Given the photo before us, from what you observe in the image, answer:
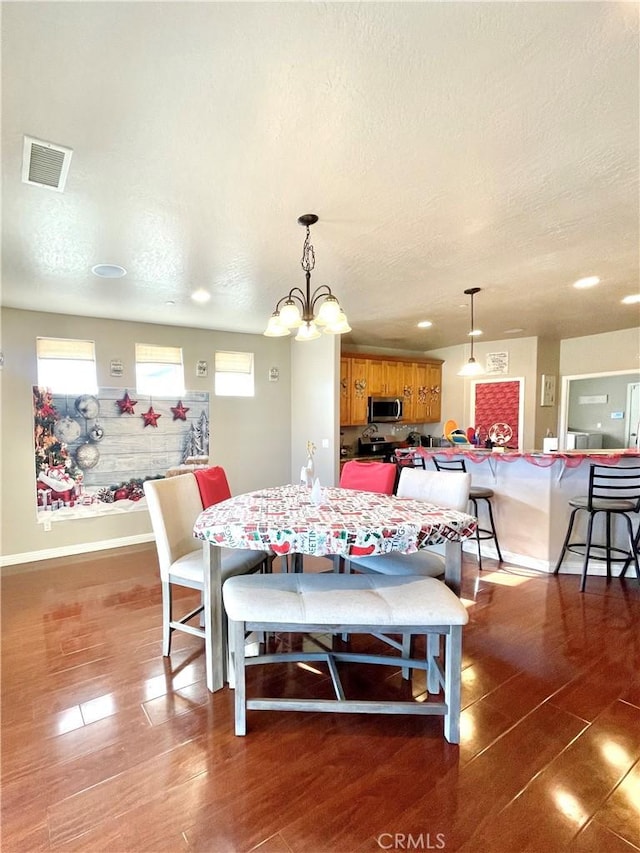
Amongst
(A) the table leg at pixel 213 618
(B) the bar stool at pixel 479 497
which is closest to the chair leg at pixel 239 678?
(A) the table leg at pixel 213 618

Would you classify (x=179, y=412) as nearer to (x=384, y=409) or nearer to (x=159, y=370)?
(x=159, y=370)

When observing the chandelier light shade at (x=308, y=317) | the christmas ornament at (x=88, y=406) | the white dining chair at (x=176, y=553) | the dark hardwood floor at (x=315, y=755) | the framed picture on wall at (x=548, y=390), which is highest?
Result: the chandelier light shade at (x=308, y=317)

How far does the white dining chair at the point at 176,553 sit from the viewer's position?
7.58 feet

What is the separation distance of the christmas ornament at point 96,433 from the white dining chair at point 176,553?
7.90 ft

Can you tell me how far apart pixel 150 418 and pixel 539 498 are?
14.1ft

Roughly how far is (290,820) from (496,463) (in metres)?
3.39

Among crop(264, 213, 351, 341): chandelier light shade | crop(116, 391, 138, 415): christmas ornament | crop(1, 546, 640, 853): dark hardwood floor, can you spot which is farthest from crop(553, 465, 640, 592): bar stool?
crop(116, 391, 138, 415): christmas ornament

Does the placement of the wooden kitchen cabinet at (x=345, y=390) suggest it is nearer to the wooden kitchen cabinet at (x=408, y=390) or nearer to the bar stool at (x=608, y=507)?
the wooden kitchen cabinet at (x=408, y=390)

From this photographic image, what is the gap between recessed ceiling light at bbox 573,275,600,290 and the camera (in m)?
3.45

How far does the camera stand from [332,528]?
1839 mm

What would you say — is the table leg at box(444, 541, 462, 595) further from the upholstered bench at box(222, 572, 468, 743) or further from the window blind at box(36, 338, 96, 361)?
the window blind at box(36, 338, 96, 361)

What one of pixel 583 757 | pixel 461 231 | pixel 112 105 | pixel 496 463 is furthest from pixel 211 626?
pixel 496 463

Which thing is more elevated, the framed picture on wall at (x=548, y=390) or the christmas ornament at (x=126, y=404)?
the framed picture on wall at (x=548, y=390)

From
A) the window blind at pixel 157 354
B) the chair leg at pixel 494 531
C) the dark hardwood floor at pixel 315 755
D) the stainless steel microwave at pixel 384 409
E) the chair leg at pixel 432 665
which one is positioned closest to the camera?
the dark hardwood floor at pixel 315 755
